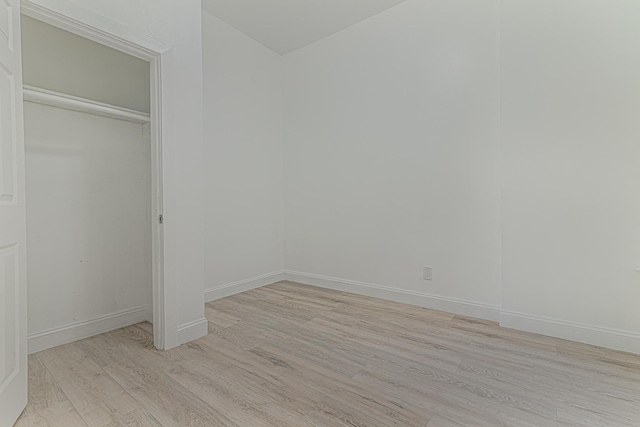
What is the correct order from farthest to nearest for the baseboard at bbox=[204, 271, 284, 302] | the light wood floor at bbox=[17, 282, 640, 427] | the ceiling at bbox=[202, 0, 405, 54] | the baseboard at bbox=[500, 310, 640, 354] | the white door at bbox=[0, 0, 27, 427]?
1. the baseboard at bbox=[204, 271, 284, 302]
2. the ceiling at bbox=[202, 0, 405, 54]
3. the baseboard at bbox=[500, 310, 640, 354]
4. the light wood floor at bbox=[17, 282, 640, 427]
5. the white door at bbox=[0, 0, 27, 427]

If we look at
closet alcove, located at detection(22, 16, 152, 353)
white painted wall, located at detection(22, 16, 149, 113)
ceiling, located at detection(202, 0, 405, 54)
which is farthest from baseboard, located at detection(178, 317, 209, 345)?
ceiling, located at detection(202, 0, 405, 54)

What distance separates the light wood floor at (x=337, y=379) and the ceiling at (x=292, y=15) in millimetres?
3025

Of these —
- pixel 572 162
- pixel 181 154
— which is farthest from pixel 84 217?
pixel 572 162

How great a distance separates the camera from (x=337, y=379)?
174 cm

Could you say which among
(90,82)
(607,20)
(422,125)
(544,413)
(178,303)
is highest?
(607,20)

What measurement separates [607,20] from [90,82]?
372 cm

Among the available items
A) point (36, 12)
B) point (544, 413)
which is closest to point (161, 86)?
point (36, 12)

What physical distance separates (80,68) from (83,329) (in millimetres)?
1937

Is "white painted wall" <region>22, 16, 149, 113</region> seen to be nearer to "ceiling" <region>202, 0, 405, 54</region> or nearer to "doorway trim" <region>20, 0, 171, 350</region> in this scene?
"doorway trim" <region>20, 0, 171, 350</region>

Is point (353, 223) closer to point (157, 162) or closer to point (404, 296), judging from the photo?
point (404, 296)

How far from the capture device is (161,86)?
2062mm

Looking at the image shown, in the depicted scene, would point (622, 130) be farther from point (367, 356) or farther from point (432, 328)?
point (367, 356)

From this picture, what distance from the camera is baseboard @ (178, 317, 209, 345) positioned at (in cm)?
218

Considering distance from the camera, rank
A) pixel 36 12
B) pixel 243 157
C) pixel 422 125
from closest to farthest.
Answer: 1. pixel 36 12
2. pixel 422 125
3. pixel 243 157
